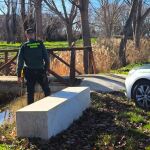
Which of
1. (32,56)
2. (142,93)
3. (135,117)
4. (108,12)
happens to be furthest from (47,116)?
(108,12)

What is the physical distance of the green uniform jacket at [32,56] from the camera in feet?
36.7

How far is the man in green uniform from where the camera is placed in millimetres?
11180

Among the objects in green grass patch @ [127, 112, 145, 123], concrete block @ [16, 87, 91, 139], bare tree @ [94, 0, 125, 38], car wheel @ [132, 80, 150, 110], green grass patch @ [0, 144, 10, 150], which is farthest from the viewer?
bare tree @ [94, 0, 125, 38]

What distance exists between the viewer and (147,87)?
1105 centimetres

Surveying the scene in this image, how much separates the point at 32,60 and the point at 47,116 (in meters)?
3.08

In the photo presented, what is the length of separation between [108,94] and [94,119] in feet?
9.45

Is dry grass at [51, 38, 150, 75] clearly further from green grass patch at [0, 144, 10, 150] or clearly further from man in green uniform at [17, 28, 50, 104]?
green grass patch at [0, 144, 10, 150]

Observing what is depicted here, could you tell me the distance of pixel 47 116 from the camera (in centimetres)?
840

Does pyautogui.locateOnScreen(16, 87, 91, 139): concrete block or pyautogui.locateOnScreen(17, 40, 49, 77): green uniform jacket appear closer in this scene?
pyautogui.locateOnScreen(16, 87, 91, 139): concrete block

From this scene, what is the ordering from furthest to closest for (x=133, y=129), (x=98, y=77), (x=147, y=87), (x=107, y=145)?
(x=98, y=77), (x=147, y=87), (x=133, y=129), (x=107, y=145)

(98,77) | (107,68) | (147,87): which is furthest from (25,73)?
(107,68)

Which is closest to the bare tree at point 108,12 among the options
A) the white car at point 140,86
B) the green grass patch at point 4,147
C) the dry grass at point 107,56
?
the dry grass at point 107,56

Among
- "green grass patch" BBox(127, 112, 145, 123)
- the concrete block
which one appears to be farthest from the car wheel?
the concrete block

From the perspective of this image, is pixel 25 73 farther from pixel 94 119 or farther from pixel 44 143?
pixel 44 143
